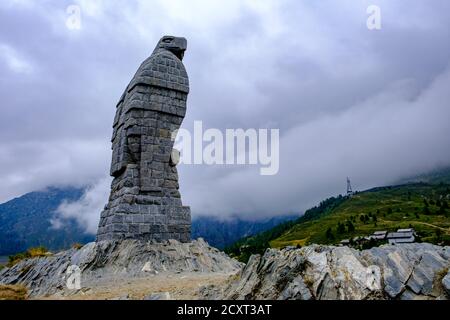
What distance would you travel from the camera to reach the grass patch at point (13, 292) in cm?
1203

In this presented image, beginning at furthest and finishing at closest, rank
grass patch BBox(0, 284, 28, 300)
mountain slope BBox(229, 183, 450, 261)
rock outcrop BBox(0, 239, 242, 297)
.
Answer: mountain slope BBox(229, 183, 450, 261) < rock outcrop BBox(0, 239, 242, 297) < grass patch BBox(0, 284, 28, 300)

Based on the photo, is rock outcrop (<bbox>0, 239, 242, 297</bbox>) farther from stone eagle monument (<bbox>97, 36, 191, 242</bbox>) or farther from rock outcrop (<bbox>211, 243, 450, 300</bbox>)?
rock outcrop (<bbox>211, 243, 450, 300</bbox>)

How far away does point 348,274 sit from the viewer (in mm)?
8117

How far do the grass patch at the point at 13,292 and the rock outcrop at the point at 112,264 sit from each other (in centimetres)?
25

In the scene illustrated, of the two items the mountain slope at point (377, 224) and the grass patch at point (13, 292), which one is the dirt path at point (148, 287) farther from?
the mountain slope at point (377, 224)

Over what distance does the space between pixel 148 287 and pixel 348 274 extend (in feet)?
18.4

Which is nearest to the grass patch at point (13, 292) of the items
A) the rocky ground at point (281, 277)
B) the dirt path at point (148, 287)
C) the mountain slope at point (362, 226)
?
the rocky ground at point (281, 277)

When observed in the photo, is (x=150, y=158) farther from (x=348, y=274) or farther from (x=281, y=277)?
(x=348, y=274)

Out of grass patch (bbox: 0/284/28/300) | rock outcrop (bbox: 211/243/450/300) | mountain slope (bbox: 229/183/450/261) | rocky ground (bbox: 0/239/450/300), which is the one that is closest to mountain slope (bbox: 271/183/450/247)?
mountain slope (bbox: 229/183/450/261)

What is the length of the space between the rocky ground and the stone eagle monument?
1.58 meters

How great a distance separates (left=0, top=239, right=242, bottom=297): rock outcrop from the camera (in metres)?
13.1

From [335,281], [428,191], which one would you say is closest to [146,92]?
[335,281]

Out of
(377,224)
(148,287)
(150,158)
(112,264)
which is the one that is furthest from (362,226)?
(148,287)
